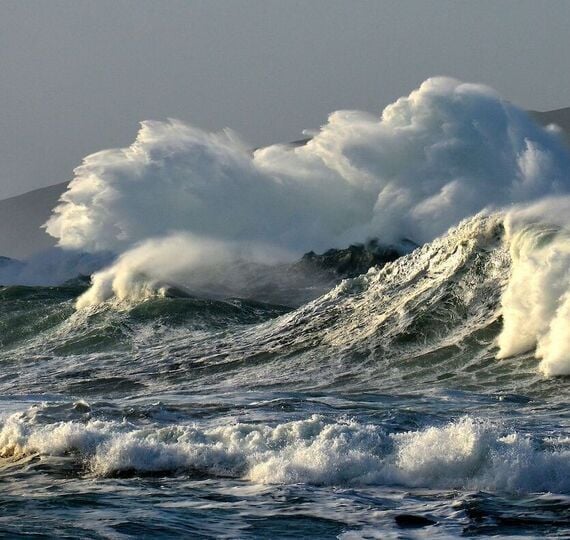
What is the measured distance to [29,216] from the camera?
78625 mm

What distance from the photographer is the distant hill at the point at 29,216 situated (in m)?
71.4

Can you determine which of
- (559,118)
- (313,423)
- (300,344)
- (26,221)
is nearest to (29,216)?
(26,221)

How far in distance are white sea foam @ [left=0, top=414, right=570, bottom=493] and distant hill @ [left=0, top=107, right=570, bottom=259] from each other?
54555 millimetres

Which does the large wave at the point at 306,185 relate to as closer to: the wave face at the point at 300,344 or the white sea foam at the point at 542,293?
the wave face at the point at 300,344

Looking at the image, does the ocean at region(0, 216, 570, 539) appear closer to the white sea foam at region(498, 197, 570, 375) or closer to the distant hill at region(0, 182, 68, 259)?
the white sea foam at region(498, 197, 570, 375)

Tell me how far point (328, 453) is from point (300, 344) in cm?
1033

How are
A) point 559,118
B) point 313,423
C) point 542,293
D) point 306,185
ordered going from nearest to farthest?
1. point 313,423
2. point 542,293
3. point 306,185
4. point 559,118

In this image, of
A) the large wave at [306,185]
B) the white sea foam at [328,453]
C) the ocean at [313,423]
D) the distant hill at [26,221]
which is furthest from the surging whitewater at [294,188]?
the distant hill at [26,221]

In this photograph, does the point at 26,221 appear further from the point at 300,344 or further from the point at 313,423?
the point at 313,423

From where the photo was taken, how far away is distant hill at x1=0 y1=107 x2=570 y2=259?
7138 centimetres

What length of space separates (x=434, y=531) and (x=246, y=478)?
8.14 feet

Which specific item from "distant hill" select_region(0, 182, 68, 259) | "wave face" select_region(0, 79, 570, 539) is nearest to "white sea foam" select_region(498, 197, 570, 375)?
"wave face" select_region(0, 79, 570, 539)

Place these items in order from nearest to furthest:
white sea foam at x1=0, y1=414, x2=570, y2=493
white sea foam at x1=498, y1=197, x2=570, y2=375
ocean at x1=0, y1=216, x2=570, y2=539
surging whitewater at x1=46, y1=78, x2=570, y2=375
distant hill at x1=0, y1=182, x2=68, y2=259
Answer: ocean at x1=0, y1=216, x2=570, y2=539 < white sea foam at x1=0, y1=414, x2=570, y2=493 < white sea foam at x1=498, y1=197, x2=570, y2=375 < surging whitewater at x1=46, y1=78, x2=570, y2=375 < distant hill at x1=0, y1=182, x2=68, y2=259

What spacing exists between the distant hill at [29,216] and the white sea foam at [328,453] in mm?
54555
